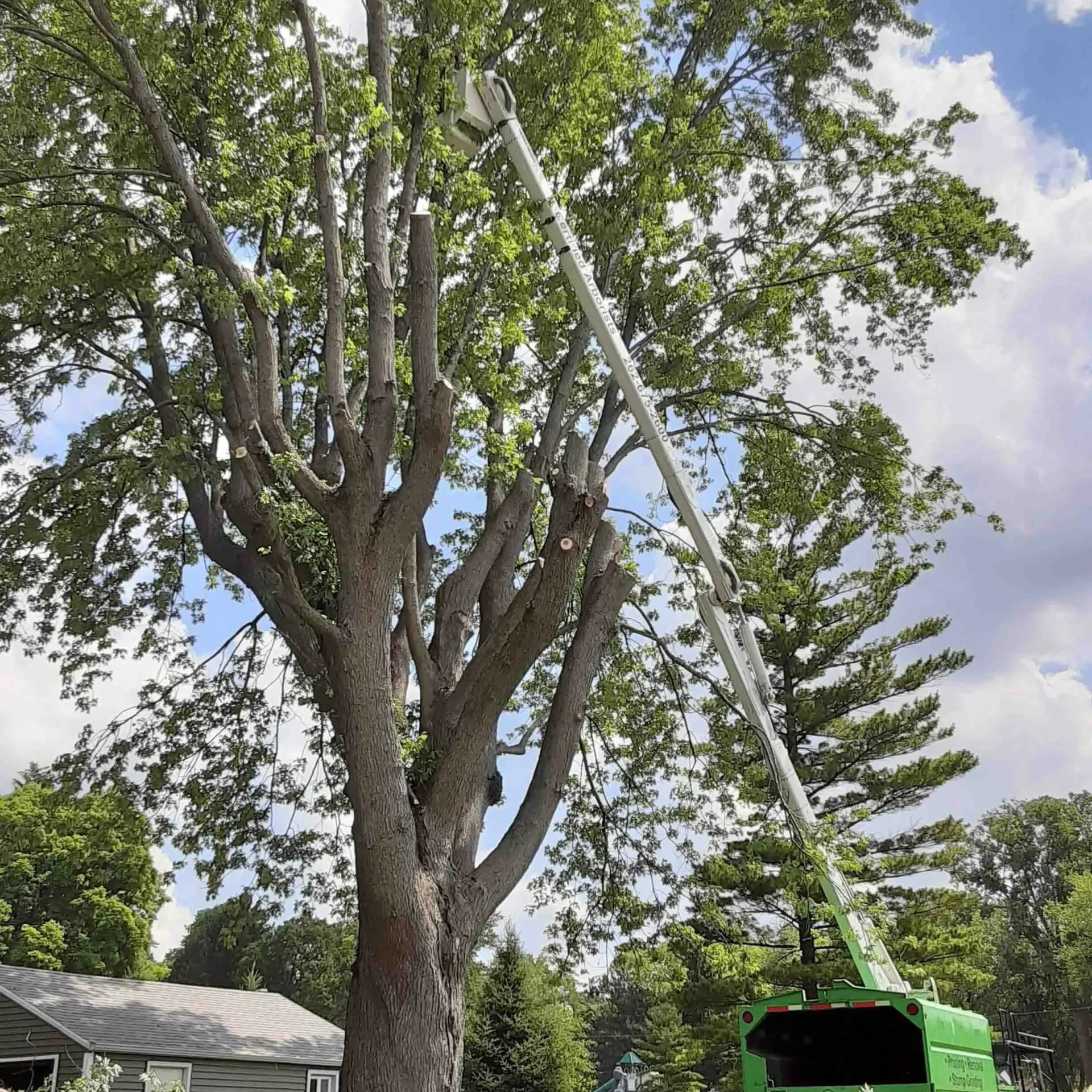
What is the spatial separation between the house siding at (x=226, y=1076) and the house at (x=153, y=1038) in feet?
0.05

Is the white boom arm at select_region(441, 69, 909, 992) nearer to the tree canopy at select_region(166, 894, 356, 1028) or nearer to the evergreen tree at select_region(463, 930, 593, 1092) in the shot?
the tree canopy at select_region(166, 894, 356, 1028)

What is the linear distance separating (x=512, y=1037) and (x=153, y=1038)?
9.20 m

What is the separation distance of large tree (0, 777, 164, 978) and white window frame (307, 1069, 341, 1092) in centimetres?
1684

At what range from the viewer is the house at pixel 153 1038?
15.8 meters

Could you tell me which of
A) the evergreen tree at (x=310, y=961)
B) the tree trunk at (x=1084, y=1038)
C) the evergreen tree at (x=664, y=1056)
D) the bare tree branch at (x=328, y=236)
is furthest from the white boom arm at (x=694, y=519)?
the tree trunk at (x=1084, y=1038)

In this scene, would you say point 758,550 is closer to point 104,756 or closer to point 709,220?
point 709,220

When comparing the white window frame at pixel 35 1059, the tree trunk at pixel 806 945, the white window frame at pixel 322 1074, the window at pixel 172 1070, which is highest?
the tree trunk at pixel 806 945

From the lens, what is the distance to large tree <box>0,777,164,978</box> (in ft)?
117

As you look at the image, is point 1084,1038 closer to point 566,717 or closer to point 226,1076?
point 226,1076

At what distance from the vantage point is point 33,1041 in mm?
15969

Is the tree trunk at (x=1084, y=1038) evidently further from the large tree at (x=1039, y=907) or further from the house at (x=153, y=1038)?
the house at (x=153, y=1038)

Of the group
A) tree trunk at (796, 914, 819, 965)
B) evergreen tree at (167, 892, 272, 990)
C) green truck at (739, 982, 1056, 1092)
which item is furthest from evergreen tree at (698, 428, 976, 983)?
evergreen tree at (167, 892, 272, 990)

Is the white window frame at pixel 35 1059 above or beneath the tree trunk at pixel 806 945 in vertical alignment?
beneath

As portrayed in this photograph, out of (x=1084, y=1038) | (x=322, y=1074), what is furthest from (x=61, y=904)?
(x=1084, y=1038)
